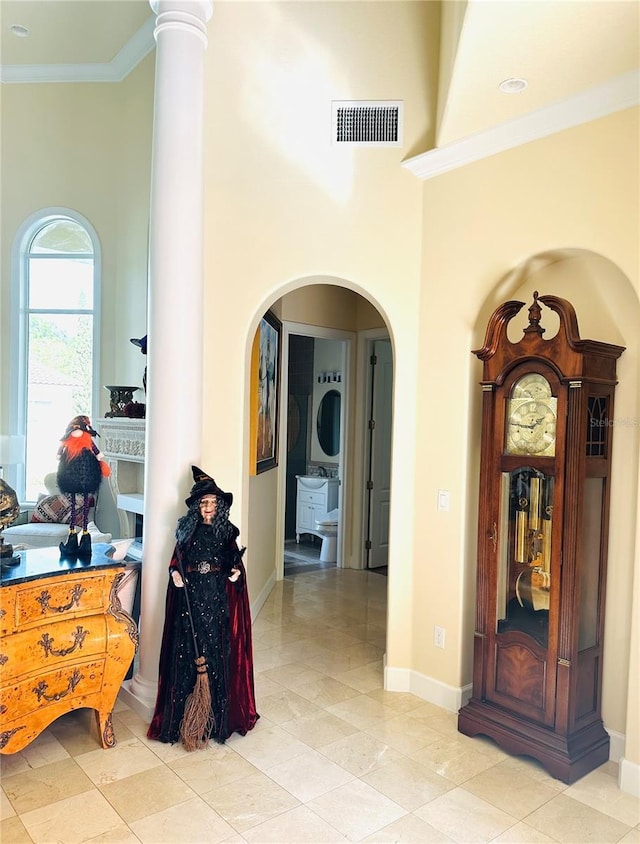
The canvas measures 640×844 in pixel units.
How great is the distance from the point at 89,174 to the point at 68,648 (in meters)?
4.51

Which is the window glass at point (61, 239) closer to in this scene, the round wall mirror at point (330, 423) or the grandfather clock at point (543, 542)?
the round wall mirror at point (330, 423)

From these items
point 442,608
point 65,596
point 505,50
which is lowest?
point 442,608

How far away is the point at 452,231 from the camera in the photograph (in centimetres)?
346

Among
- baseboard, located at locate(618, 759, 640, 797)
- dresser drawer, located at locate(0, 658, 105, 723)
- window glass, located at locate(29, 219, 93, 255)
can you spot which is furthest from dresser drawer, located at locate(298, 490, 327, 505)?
baseboard, located at locate(618, 759, 640, 797)

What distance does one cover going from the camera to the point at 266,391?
5203mm

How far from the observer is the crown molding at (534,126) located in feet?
8.93

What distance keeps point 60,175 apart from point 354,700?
5.15m

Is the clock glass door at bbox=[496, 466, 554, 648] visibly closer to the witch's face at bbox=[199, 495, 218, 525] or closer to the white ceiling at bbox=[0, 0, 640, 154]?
the witch's face at bbox=[199, 495, 218, 525]

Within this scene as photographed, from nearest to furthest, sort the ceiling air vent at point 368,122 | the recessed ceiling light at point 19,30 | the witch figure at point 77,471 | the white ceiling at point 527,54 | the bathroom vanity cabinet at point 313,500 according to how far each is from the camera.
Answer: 1. the white ceiling at point 527,54
2. the witch figure at point 77,471
3. the ceiling air vent at point 368,122
4. the recessed ceiling light at point 19,30
5. the bathroom vanity cabinet at point 313,500

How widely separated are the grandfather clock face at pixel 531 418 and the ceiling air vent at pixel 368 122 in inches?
63.7

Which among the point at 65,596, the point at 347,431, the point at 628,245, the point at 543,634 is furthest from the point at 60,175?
the point at 543,634

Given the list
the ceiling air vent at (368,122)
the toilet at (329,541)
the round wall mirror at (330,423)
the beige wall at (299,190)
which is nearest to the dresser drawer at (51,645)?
the beige wall at (299,190)

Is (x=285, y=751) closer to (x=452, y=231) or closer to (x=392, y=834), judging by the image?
(x=392, y=834)

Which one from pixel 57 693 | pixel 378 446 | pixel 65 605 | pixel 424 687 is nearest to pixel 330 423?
pixel 378 446
